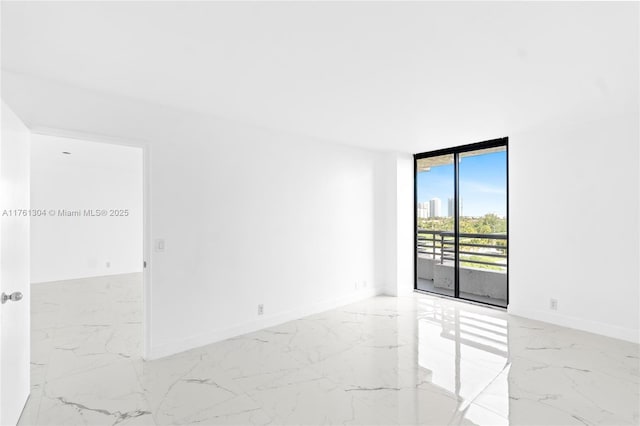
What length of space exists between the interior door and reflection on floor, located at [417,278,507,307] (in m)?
5.11

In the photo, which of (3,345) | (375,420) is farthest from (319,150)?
(3,345)

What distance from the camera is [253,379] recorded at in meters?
2.69

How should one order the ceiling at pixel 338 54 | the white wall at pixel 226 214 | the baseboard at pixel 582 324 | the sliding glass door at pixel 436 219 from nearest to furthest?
1. the ceiling at pixel 338 54
2. the white wall at pixel 226 214
3. the baseboard at pixel 582 324
4. the sliding glass door at pixel 436 219

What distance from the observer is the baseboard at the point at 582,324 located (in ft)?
11.4

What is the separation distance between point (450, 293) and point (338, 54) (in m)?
4.56

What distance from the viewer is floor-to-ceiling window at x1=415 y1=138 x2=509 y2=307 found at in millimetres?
4891

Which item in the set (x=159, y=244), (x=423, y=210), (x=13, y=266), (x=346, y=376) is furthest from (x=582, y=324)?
(x=13, y=266)

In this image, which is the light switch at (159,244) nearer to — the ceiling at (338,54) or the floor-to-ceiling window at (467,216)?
the ceiling at (338,54)

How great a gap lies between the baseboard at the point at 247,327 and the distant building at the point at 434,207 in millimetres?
1804

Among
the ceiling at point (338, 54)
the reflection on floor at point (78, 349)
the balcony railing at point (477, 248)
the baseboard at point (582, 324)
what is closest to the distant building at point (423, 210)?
the balcony railing at point (477, 248)

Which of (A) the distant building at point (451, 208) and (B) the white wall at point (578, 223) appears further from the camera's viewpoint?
(A) the distant building at point (451, 208)

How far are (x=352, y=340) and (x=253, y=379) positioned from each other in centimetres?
123

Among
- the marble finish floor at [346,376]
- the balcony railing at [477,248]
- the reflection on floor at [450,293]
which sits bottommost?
the marble finish floor at [346,376]

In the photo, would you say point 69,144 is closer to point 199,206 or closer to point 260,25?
point 199,206
